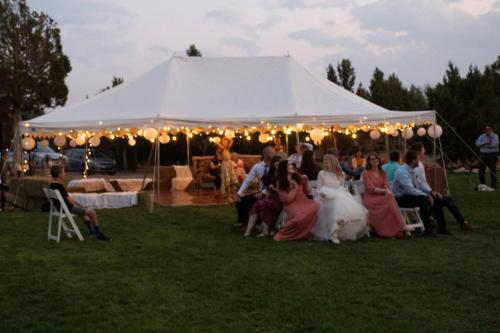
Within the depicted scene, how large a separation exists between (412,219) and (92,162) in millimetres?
25198

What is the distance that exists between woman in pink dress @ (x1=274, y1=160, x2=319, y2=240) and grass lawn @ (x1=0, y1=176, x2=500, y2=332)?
1.11 feet

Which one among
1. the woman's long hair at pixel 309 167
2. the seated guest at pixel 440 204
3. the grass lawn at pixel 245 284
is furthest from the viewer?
the woman's long hair at pixel 309 167

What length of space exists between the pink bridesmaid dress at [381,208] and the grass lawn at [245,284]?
33cm

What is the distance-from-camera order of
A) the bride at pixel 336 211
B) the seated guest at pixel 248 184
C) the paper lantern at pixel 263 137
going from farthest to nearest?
the paper lantern at pixel 263 137 → the seated guest at pixel 248 184 → the bride at pixel 336 211

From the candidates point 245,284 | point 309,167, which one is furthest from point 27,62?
point 245,284

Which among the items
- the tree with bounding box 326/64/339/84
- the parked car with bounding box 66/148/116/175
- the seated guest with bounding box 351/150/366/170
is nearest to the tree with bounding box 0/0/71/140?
the parked car with bounding box 66/148/116/175

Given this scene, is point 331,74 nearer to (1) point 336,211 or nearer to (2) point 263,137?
(2) point 263,137

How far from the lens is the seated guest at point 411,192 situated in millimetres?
9148

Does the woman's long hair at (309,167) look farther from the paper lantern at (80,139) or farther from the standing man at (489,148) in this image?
the paper lantern at (80,139)

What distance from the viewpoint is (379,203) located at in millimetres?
9180

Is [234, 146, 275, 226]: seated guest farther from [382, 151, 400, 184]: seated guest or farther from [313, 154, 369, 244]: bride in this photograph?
[382, 151, 400, 184]: seated guest

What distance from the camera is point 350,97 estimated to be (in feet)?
52.8

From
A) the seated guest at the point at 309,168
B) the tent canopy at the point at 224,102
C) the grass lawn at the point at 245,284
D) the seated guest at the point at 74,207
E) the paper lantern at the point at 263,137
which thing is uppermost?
the tent canopy at the point at 224,102

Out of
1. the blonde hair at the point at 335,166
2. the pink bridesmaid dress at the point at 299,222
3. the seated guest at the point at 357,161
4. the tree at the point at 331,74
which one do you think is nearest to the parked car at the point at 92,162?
the tree at the point at 331,74
